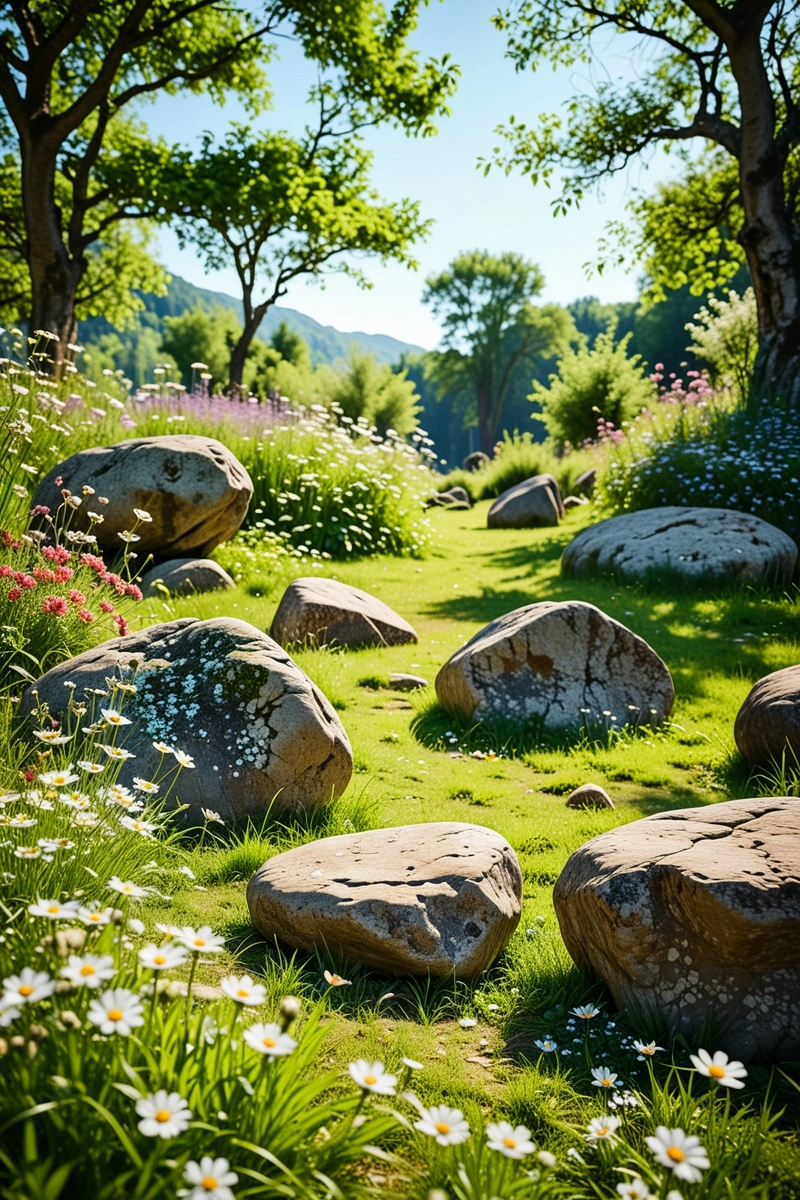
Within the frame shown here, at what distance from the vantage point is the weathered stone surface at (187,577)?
7.57 m

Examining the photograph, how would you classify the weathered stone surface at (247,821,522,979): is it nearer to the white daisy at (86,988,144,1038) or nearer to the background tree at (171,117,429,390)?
the white daisy at (86,988,144,1038)

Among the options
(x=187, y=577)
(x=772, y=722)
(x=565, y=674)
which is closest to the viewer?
(x=772, y=722)

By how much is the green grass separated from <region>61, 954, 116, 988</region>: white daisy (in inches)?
44.8

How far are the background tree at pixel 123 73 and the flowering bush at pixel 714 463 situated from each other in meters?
8.78

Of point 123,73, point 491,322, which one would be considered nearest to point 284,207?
point 123,73

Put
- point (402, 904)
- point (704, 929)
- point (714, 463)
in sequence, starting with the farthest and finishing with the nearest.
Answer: point (714, 463) → point (402, 904) → point (704, 929)

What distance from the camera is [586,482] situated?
19.6 metres

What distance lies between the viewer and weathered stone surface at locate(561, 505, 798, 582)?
8.03m

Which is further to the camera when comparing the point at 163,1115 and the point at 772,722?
the point at 772,722

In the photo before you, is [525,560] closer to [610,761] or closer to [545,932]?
[610,761]

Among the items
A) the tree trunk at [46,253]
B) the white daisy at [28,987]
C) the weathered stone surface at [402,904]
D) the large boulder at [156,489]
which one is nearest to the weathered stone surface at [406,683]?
the large boulder at [156,489]

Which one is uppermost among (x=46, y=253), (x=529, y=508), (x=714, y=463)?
(x=46, y=253)

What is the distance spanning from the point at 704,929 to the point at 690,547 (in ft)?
21.8

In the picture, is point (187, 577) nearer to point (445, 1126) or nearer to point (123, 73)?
point (445, 1126)
